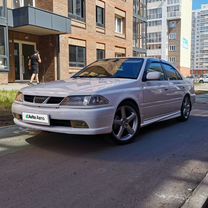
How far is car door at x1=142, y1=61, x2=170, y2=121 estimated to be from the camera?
555cm

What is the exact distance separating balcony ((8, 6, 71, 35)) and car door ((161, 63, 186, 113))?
1079 centimetres

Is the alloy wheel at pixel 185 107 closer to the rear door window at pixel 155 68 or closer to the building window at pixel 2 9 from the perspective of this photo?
the rear door window at pixel 155 68

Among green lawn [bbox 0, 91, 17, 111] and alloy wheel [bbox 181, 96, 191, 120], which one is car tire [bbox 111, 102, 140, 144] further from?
green lawn [bbox 0, 91, 17, 111]

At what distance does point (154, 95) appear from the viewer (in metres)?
5.80

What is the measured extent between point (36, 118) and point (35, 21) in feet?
41.3

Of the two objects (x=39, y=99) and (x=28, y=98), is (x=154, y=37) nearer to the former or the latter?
(x=28, y=98)

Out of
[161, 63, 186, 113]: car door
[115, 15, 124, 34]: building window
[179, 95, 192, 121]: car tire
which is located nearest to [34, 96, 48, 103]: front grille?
[161, 63, 186, 113]: car door

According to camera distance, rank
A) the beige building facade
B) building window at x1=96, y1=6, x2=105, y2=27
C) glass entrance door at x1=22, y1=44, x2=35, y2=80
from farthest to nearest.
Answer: the beige building facade
building window at x1=96, y1=6, x2=105, y2=27
glass entrance door at x1=22, y1=44, x2=35, y2=80

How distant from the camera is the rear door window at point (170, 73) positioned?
22.1 ft

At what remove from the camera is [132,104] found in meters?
5.16

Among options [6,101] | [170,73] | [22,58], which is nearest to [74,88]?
[170,73]

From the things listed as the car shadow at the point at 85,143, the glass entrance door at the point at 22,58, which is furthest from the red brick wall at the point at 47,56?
the car shadow at the point at 85,143

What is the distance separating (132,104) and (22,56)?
595 inches

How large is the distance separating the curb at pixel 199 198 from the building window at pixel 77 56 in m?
18.3
